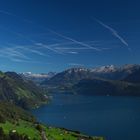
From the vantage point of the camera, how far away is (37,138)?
321ft

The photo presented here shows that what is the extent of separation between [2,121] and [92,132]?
146ft

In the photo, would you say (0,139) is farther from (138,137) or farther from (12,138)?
(138,137)

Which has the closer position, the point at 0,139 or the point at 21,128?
the point at 0,139

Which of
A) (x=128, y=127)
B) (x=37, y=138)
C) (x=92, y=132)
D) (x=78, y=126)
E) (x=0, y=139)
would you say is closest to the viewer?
(x=0, y=139)

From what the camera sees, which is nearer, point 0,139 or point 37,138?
point 0,139

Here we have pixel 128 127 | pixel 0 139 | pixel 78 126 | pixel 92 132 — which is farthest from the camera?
pixel 78 126

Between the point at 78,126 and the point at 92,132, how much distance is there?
25.5 meters

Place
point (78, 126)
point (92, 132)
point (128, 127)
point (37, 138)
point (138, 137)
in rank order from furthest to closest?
point (78, 126) < point (128, 127) < point (92, 132) < point (138, 137) < point (37, 138)

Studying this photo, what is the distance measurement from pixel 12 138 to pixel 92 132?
204 ft

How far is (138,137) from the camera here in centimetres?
13138

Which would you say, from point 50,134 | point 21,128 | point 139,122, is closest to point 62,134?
point 50,134

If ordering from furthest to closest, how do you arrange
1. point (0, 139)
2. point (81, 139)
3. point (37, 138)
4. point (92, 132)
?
point (92, 132) < point (81, 139) < point (37, 138) < point (0, 139)

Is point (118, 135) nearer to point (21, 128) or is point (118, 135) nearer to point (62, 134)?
point (62, 134)

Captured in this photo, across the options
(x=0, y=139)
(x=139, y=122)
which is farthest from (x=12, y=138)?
(x=139, y=122)
